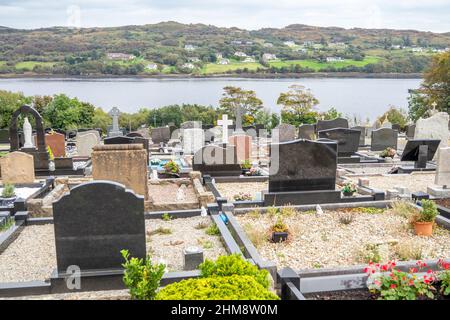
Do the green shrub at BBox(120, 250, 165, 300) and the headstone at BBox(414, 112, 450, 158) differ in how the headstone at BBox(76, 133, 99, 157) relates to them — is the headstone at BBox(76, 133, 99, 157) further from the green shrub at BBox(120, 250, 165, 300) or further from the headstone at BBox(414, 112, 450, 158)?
the green shrub at BBox(120, 250, 165, 300)

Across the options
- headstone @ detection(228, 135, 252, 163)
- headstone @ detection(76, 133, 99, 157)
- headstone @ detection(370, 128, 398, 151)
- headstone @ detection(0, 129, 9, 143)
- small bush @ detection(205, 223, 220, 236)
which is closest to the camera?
small bush @ detection(205, 223, 220, 236)

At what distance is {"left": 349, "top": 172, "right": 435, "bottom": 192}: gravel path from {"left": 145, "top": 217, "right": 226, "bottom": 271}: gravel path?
244 inches

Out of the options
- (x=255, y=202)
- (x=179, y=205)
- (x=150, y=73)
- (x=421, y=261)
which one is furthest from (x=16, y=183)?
(x=150, y=73)

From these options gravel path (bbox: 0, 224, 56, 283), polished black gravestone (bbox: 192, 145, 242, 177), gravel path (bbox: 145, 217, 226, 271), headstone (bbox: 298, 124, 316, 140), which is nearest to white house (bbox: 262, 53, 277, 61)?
headstone (bbox: 298, 124, 316, 140)

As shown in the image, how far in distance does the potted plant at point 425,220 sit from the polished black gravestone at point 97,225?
523 cm

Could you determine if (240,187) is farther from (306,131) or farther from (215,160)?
(306,131)

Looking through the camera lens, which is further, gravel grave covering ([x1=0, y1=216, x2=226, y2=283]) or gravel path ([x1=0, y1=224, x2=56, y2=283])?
gravel grave covering ([x1=0, y1=216, x2=226, y2=283])

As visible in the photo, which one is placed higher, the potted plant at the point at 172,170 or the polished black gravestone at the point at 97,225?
the polished black gravestone at the point at 97,225

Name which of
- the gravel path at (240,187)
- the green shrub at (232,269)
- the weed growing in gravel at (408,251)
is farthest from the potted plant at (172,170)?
the green shrub at (232,269)

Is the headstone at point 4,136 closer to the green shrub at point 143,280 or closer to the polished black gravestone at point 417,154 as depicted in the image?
the polished black gravestone at point 417,154

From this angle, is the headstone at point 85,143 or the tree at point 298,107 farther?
the tree at point 298,107

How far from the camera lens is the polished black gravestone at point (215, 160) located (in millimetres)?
13734

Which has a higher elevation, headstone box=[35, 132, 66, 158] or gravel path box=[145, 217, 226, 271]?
headstone box=[35, 132, 66, 158]

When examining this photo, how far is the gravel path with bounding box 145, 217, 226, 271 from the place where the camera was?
7410 mm
